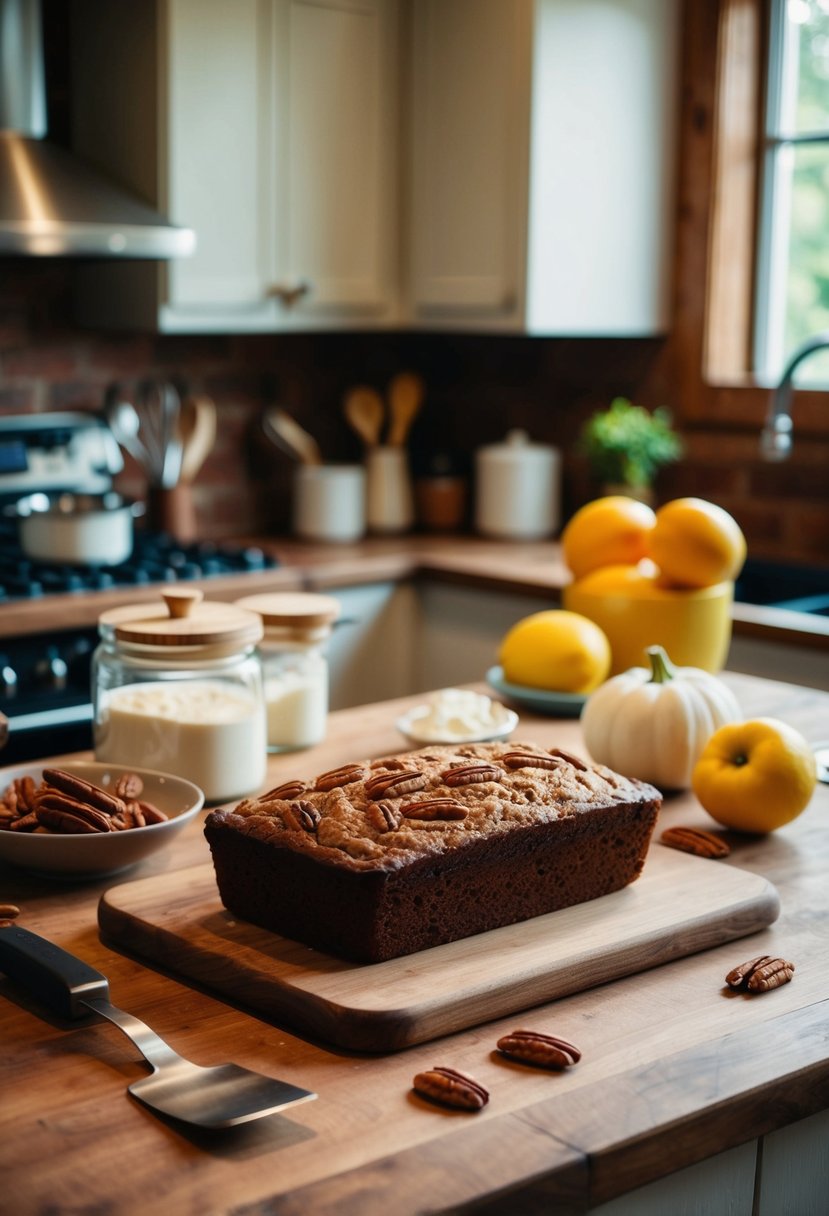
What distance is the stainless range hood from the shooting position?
2697 millimetres

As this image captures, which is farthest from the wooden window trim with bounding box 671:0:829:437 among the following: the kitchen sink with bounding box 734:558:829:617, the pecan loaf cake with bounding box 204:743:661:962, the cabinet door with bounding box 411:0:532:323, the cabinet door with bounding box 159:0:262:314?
the pecan loaf cake with bounding box 204:743:661:962

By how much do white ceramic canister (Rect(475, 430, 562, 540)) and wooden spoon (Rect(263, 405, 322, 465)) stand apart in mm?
422

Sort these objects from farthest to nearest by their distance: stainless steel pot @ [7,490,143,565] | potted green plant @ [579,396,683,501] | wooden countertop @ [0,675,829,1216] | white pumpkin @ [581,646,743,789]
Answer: potted green plant @ [579,396,683,501] < stainless steel pot @ [7,490,143,565] < white pumpkin @ [581,646,743,789] < wooden countertop @ [0,675,829,1216]

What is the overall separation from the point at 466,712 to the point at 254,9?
2.00 m

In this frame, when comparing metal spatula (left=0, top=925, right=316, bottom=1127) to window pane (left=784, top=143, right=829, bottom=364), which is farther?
window pane (left=784, top=143, right=829, bottom=364)

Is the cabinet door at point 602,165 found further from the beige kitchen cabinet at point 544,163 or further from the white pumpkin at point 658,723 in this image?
the white pumpkin at point 658,723

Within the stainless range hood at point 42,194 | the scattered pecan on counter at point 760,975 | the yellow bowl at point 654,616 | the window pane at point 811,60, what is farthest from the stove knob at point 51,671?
the window pane at point 811,60

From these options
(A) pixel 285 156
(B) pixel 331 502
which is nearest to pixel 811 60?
(A) pixel 285 156

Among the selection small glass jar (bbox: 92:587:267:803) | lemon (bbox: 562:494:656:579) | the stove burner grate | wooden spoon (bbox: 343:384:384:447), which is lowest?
the stove burner grate

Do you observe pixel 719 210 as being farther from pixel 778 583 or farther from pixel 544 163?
pixel 778 583

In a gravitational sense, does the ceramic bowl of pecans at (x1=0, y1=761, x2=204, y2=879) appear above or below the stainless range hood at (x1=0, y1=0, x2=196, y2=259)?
below

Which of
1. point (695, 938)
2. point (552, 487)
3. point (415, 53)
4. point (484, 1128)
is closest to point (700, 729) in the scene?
point (695, 938)

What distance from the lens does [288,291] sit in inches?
128

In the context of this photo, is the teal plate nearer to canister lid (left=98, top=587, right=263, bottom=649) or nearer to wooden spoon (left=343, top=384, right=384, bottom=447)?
canister lid (left=98, top=587, right=263, bottom=649)
